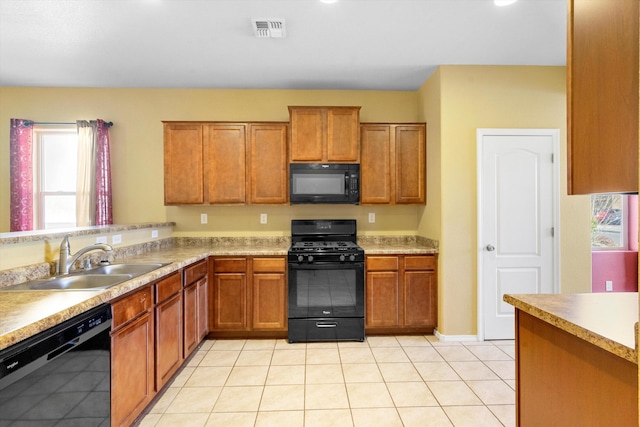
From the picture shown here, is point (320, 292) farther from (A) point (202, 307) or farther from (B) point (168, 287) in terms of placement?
(B) point (168, 287)

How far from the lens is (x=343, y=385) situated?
7.95 ft

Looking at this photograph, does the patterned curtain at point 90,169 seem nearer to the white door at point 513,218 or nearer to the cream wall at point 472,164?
the cream wall at point 472,164

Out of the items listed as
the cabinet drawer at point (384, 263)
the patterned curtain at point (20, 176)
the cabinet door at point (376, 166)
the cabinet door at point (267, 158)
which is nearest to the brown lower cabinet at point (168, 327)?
the cabinet door at point (267, 158)

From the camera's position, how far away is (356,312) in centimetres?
324

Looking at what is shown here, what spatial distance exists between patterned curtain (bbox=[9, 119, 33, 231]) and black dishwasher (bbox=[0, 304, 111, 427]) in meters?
3.03

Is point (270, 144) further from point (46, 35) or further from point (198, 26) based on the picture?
point (46, 35)

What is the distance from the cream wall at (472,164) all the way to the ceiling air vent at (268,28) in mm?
1633

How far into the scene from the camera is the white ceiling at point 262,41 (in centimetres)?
236

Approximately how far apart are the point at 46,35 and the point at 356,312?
361cm

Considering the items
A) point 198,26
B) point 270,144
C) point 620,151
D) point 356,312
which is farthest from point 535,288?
point 198,26

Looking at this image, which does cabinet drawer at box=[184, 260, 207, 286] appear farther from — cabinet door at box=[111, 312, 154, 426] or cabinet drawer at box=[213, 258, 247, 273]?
cabinet door at box=[111, 312, 154, 426]

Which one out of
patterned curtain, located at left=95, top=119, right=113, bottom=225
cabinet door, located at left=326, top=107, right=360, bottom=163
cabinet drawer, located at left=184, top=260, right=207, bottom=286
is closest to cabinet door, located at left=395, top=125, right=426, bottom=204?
cabinet door, located at left=326, top=107, right=360, bottom=163

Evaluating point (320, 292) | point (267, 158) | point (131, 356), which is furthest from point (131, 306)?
point (267, 158)

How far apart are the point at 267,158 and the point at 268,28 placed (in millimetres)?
1305
